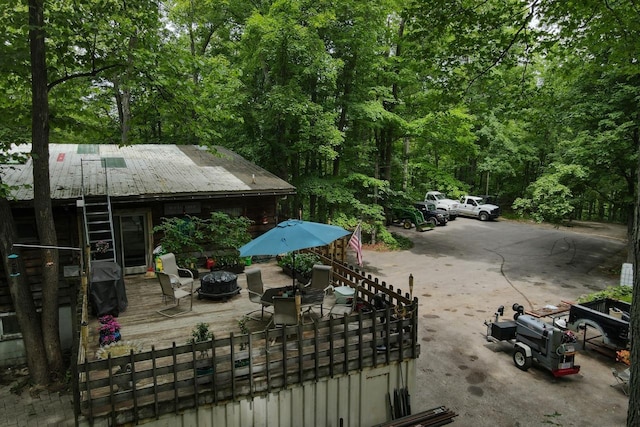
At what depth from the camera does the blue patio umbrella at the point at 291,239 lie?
7277 millimetres

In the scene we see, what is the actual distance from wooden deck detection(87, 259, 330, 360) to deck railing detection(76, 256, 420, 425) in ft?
2.43

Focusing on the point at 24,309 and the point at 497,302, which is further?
the point at 497,302

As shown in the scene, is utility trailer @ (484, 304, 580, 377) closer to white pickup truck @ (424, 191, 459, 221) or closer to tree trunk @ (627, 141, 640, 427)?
tree trunk @ (627, 141, 640, 427)

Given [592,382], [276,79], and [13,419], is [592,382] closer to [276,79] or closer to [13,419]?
[13,419]

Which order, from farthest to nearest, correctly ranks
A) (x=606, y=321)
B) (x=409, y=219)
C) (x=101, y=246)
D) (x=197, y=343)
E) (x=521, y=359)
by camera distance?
(x=409, y=219), (x=101, y=246), (x=606, y=321), (x=521, y=359), (x=197, y=343)

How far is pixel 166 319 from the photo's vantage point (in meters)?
7.90

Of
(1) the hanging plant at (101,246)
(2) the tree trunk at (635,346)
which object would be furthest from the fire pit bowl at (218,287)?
(2) the tree trunk at (635,346)

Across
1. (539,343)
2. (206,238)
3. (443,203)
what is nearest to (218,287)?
(206,238)

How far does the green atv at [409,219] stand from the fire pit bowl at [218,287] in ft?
58.8

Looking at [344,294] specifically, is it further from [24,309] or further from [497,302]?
[497,302]

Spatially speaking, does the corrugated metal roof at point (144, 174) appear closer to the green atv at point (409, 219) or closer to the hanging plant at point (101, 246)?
the hanging plant at point (101, 246)

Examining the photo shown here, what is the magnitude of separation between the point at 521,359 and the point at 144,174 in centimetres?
1182

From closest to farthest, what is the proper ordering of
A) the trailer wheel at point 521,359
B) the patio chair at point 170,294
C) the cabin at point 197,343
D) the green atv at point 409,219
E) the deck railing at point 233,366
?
1. the deck railing at point 233,366
2. the cabin at point 197,343
3. the patio chair at point 170,294
4. the trailer wheel at point 521,359
5. the green atv at point 409,219

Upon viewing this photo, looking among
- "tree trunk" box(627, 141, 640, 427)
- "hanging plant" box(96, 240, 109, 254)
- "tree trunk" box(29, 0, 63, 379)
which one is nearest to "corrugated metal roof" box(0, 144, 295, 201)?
"hanging plant" box(96, 240, 109, 254)
